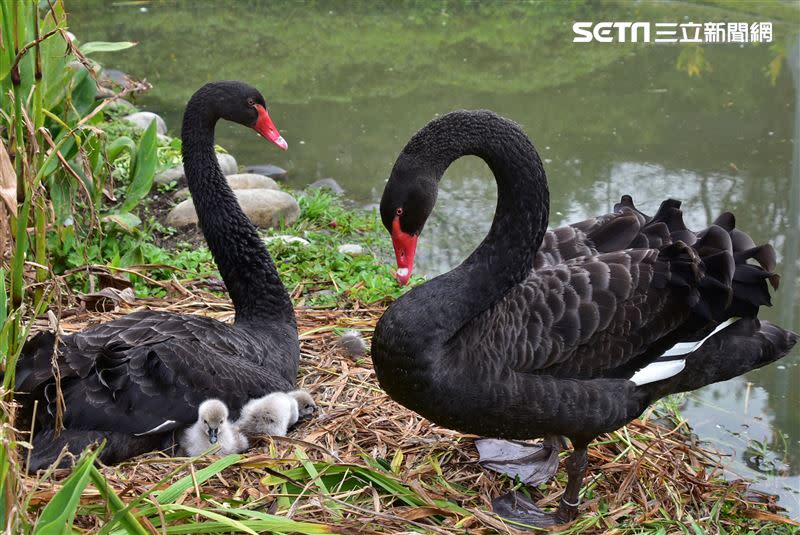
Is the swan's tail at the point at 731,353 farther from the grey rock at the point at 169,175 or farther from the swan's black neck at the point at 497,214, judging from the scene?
the grey rock at the point at 169,175

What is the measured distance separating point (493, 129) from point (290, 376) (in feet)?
3.47

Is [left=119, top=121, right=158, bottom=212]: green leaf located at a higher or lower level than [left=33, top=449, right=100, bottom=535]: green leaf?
higher

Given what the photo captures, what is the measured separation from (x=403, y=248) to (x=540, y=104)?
13.7 feet

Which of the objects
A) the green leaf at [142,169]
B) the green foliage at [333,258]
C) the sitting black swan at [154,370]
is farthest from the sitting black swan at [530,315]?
the green leaf at [142,169]

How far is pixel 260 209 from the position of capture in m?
4.55

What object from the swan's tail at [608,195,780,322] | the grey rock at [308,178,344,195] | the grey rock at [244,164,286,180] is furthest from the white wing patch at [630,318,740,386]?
the grey rock at [244,164,286,180]

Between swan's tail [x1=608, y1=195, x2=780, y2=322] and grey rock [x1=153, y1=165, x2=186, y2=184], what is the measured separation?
9.37ft

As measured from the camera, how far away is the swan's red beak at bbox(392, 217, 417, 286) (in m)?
2.46

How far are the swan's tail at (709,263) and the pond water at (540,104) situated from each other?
0.70 metres

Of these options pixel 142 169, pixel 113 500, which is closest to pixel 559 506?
pixel 113 500

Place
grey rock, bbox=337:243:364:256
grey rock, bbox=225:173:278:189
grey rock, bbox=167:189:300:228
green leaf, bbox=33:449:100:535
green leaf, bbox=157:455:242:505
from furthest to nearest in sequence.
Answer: grey rock, bbox=225:173:278:189 → grey rock, bbox=167:189:300:228 → grey rock, bbox=337:243:364:256 → green leaf, bbox=157:455:242:505 → green leaf, bbox=33:449:100:535

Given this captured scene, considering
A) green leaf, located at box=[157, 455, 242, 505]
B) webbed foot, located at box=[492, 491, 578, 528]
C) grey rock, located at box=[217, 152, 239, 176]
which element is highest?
grey rock, located at box=[217, 152, 239, 176]

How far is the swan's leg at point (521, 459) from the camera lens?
2793 millimetres

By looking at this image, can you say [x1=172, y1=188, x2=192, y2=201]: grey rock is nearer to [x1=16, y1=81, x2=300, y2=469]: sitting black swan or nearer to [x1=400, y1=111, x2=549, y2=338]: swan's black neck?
[x1=16, y1=81, x2=300, y2=469]: sitting black swan
